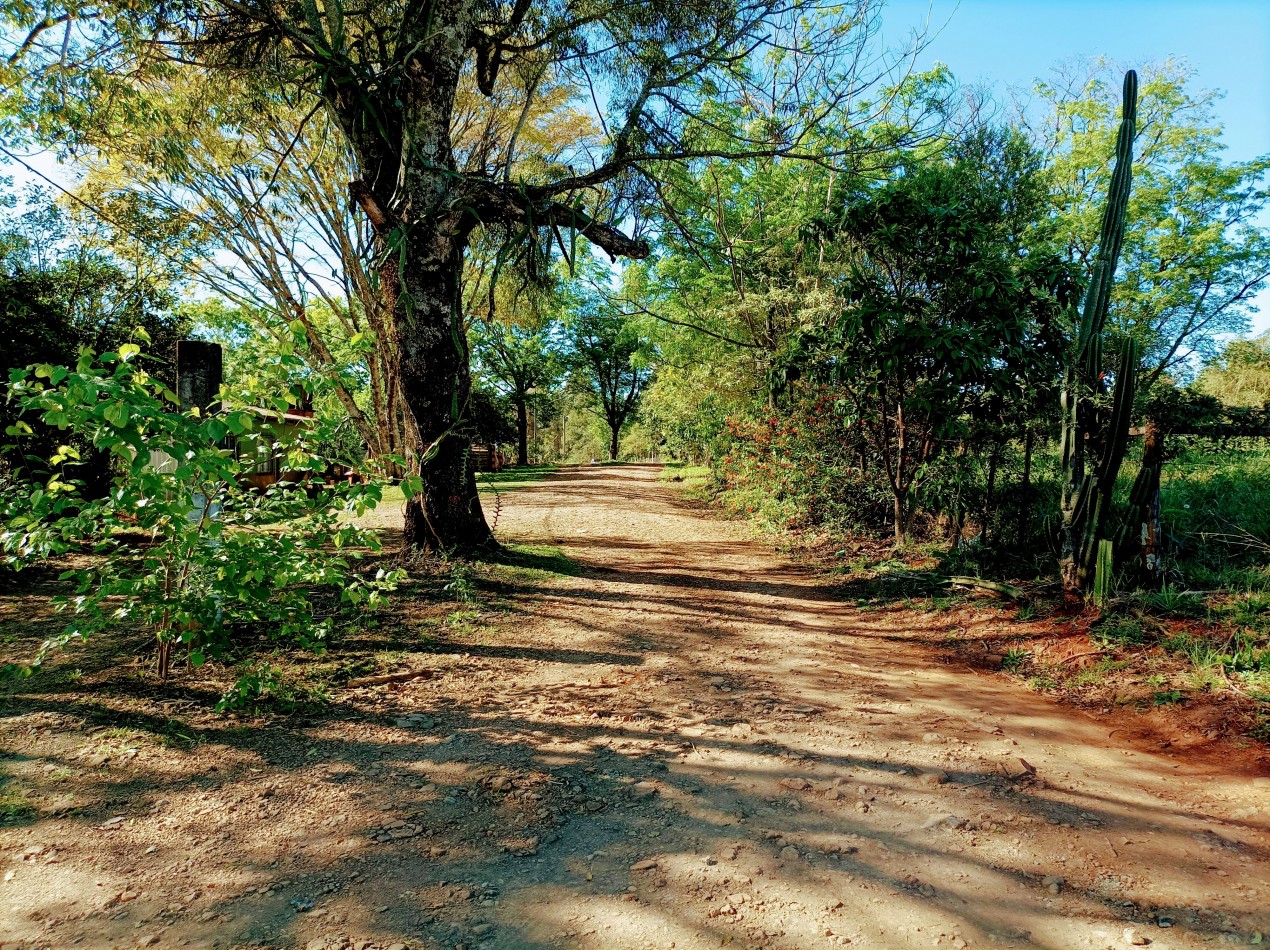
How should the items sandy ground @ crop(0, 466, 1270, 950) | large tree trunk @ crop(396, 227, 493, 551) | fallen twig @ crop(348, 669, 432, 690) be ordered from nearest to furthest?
sandy ground @ crop(0, 466, 1270, 950), fallen twig @ crop(348, 669, 432, 690), large tree trunk @ crop(396, 227, 493, 551)

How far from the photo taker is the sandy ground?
6.41 ft

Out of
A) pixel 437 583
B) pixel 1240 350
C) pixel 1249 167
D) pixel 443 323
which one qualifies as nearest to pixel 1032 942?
pixel 437 583

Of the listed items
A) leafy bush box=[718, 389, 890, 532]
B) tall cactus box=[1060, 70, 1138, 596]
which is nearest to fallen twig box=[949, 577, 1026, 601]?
tall cactus box=[1060, 70, 1138, 596]

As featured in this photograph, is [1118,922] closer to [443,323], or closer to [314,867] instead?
[314,867]

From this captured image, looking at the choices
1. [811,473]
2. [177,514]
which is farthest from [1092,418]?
[177,514]

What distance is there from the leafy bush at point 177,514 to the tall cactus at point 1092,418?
4573 mm

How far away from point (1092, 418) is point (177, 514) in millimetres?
5648

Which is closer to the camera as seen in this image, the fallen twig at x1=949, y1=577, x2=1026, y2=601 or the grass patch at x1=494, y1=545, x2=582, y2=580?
the fallen twig at x1=949, y1=577, x2=1026, y2=601

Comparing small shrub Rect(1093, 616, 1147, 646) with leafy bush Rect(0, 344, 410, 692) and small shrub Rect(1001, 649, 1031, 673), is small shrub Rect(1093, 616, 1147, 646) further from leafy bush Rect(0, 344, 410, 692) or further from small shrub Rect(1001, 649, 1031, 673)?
leafy bush Rect(0, 344, 410, 692)

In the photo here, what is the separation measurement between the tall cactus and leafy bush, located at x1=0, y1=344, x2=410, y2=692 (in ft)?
15.0

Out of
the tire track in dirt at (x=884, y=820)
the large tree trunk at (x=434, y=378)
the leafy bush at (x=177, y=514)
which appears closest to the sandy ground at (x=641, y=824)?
the tire track in dirt at (x=884, y=820)

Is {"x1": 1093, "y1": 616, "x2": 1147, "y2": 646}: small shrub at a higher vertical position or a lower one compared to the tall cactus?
lower

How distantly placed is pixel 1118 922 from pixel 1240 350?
29107 mm

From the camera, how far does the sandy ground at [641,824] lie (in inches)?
77.0
